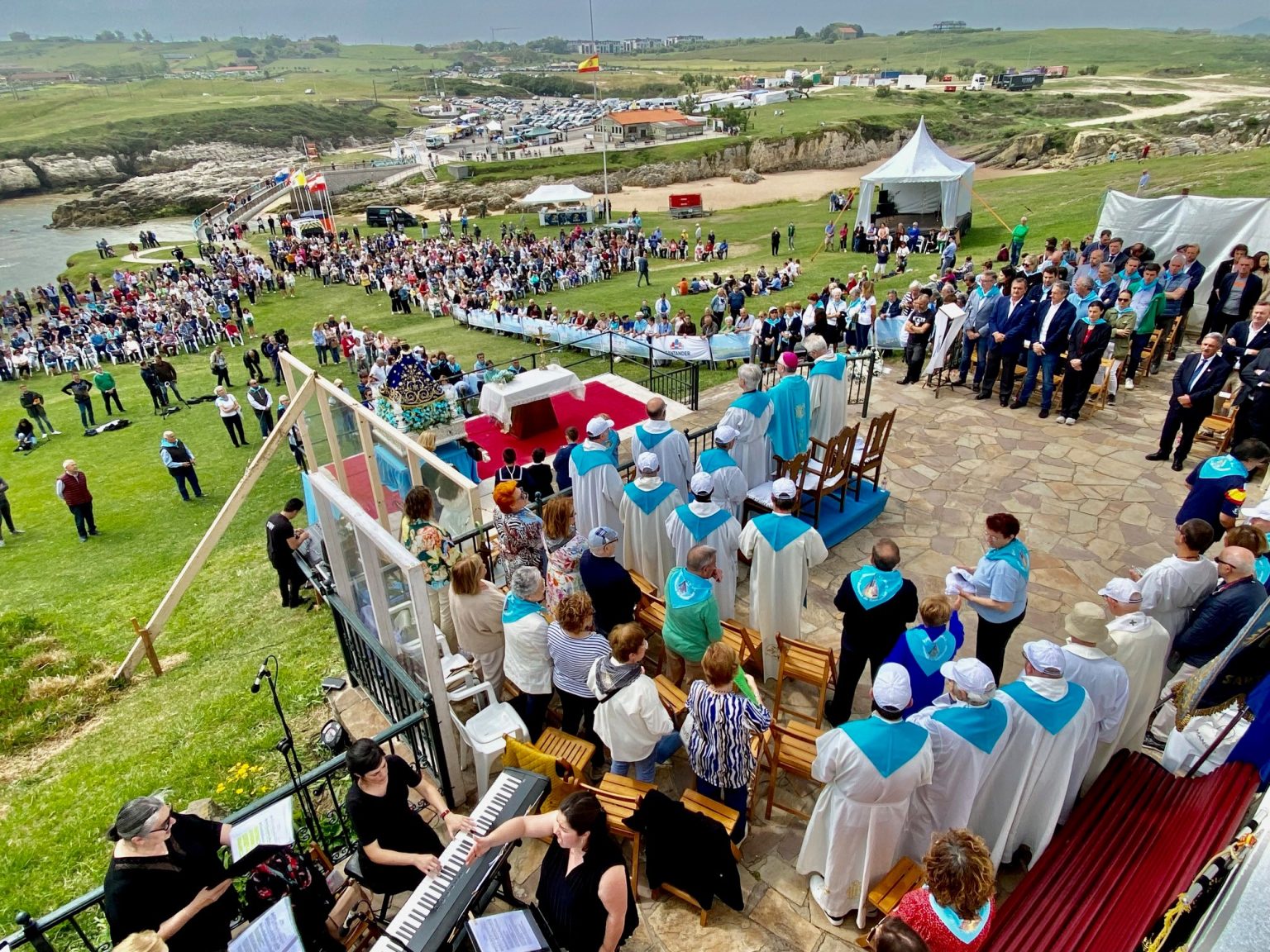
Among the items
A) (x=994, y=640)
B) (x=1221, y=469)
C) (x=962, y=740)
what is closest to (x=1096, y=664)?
(x=962, y=740)

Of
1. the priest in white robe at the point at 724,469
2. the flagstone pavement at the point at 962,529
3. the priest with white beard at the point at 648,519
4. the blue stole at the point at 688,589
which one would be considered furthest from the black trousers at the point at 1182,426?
the blue stole at the point at 688,589

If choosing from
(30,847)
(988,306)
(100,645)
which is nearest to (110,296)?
(100,645)

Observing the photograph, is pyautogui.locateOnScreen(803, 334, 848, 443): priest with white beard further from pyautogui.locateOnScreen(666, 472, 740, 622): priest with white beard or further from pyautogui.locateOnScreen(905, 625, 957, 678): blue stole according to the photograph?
pyautogui.locateOnScreen(905, 625, 957, 678): blue stole

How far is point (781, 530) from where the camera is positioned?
213 inches

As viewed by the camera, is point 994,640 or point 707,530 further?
point 707,530

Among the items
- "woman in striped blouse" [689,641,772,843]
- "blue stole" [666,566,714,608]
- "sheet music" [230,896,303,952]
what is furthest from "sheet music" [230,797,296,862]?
"blue stole" [666,566,714,608]

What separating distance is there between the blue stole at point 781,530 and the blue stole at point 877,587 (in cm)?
74

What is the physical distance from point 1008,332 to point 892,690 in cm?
834

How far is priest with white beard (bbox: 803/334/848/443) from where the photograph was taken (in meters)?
8.47

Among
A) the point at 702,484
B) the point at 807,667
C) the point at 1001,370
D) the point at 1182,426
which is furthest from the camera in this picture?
the point at 1001,370

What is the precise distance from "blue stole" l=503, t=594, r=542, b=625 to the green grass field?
117 inches

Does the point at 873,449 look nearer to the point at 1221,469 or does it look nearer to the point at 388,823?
the point at 1221,469

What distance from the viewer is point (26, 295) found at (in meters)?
38.2

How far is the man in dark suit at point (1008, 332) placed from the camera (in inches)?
387
